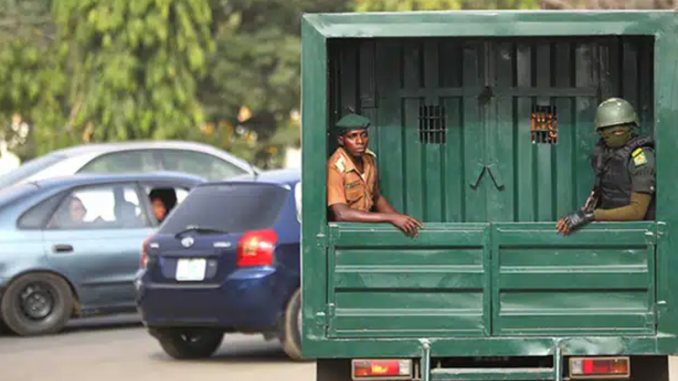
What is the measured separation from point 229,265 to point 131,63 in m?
33.7

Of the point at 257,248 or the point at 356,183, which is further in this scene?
the point at 257,248

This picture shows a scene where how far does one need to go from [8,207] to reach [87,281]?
1.03m

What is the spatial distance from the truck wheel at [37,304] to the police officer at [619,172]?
8266 millimetres

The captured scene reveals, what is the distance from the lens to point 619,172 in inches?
428

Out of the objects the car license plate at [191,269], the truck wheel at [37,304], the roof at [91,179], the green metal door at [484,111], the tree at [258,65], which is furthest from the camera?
the tree at [258,65]

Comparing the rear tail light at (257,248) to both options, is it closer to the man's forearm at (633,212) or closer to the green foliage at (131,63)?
the man's forearm at (633,212)

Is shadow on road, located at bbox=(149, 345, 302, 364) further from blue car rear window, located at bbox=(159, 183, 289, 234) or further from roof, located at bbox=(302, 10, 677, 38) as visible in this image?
roof, located at bbox=(302, 10, 677, 38)

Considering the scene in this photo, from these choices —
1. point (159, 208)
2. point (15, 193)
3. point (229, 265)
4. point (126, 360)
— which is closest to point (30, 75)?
point (159, 208)

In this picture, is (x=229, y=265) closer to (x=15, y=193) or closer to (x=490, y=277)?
(x=15, y=193)

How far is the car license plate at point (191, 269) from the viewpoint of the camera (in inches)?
600

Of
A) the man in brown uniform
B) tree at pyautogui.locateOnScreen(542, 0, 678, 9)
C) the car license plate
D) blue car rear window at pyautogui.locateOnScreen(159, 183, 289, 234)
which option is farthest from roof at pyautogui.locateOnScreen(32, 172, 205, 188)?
the man in brown uniform

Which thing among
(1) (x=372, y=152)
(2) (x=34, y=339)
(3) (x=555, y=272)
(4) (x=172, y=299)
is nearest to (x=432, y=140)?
(1) (x=372, y=152)

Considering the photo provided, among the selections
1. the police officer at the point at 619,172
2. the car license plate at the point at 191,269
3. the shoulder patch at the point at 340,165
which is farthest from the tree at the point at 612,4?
the shoulder patch at the point at 340,165

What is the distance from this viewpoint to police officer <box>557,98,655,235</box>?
1041 centimetres
